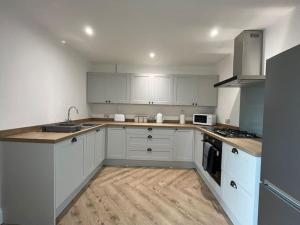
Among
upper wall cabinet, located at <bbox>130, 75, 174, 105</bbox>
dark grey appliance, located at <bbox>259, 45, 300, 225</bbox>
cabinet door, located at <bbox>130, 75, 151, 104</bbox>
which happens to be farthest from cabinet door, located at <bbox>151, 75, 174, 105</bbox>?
dark grey appliance, located at <bbox>259, 45, 300, 225</bbox>

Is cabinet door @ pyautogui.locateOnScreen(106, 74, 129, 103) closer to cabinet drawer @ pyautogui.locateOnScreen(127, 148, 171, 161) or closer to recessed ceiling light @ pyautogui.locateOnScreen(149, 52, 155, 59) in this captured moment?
recessed ceiling light @ pyautogui.locateOnScreen(149, 52, 155, 59)

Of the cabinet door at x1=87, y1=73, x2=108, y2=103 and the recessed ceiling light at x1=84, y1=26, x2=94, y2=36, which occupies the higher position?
the recessed ceiling light at x1=84, y1=26, x2=94, y2=36

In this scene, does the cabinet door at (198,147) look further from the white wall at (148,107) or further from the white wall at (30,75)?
the white wall at (30,75)

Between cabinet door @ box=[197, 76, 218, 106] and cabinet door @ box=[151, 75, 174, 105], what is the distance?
63cm

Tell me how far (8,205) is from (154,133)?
2734 millimetres

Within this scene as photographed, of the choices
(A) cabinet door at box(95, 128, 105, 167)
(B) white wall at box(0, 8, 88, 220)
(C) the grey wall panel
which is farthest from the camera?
(A) cabinet door at box(95, 128, 105, 167)

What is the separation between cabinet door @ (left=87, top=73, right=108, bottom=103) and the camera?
473 centimetres

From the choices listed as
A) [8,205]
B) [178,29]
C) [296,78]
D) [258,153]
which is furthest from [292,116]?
[8,205]

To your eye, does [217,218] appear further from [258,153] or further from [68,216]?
[68,216]

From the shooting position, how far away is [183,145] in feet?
14.2

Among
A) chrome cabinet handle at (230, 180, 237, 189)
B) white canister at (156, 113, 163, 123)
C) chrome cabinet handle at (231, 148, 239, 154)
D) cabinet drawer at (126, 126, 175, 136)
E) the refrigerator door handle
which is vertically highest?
white canister at (156, 113, 163, 123)

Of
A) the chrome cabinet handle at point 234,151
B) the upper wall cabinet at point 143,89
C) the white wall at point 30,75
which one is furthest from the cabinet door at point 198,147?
the white wall at point 30,75

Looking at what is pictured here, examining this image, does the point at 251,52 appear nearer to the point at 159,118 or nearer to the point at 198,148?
the point at 198,148

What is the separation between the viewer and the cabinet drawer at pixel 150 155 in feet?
14.3
